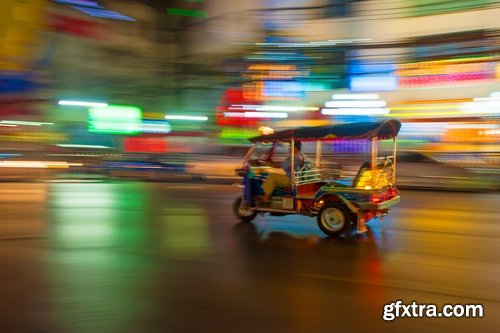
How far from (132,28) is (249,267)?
95.7 ft

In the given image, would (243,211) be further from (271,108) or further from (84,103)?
(84,103)

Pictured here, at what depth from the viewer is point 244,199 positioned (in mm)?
9922

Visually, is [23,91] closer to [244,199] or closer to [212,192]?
[212,192]

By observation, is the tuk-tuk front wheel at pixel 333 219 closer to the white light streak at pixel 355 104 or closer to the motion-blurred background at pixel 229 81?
the motion-blurred background at pixel 229 81

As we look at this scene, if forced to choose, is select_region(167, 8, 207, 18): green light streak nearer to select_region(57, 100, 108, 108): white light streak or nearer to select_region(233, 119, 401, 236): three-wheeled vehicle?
select_region(57, 100, 108, 108): white light streak

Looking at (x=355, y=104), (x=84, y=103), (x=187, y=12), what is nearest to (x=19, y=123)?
(x=84, y=103)

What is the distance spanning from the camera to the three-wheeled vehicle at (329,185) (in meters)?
8.31

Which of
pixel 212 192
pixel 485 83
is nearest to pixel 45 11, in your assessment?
pixel 212 192

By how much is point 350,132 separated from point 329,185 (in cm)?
103

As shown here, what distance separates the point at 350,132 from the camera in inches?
333

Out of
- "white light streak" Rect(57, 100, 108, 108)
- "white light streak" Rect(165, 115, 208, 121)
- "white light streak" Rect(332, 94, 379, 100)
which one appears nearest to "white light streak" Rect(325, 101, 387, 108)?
"white light streak" Rect(332, 94, 379, 100)

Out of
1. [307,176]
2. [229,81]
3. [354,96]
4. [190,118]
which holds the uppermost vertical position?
[229,81]

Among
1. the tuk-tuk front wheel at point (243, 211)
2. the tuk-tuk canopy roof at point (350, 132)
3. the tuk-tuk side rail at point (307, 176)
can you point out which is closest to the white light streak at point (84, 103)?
the tuk-tuk front wheel at point (243, 211)

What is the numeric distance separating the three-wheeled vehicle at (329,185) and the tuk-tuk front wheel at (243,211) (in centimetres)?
2
